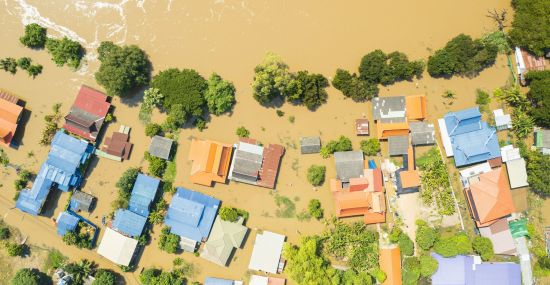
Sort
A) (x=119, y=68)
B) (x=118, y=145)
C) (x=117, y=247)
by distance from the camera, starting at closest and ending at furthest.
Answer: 1. (x=119, y=68)
2. (x=117, y=247)
3. (x=118, y=145)

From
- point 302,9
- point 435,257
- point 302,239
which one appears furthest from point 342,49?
point 435,257

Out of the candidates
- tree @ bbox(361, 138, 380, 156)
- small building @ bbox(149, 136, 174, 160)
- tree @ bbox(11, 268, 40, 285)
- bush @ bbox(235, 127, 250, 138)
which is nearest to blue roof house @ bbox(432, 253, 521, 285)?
tree @ bbox(361, 138, 380, 156)

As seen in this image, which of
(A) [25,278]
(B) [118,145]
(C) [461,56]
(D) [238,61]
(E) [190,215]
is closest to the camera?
(A) [25,278]

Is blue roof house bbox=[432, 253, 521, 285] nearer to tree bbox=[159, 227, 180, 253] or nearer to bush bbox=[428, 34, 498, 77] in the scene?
bush bbox=[428, 34, 498, 77]

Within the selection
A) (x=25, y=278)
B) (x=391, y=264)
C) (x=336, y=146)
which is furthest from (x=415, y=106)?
(x=25, y=278)

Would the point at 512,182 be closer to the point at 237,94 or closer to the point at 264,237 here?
the point at 264,237

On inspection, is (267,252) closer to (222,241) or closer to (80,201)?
(222,241)
